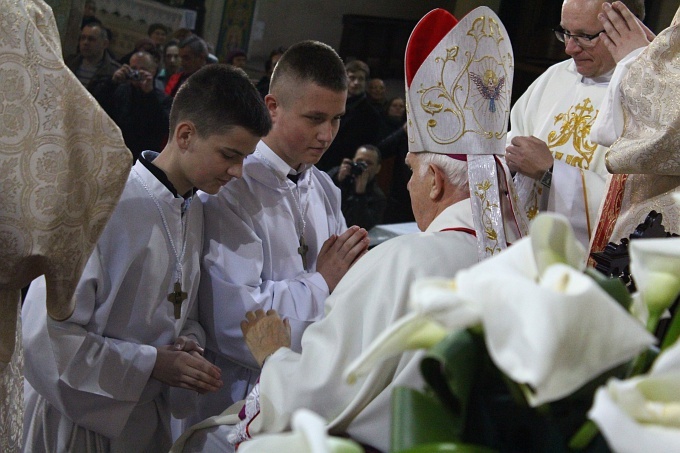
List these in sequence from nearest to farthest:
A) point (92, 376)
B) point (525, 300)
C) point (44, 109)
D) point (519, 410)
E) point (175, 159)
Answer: point (525, 300) < point (519, 410) < point (44, 109) < point (92, 376) < point (175, 159)

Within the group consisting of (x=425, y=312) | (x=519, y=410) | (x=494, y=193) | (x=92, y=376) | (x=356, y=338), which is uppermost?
(x=425, y=312)

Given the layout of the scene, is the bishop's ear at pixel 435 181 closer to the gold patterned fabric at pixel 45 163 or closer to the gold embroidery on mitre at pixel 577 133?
the gold patterned fabric at pixel 45 163

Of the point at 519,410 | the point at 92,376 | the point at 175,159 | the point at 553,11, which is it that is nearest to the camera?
the point at 519,410

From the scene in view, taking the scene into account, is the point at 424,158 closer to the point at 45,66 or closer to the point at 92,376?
the point at 45,66

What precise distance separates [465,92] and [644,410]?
72.7 inches

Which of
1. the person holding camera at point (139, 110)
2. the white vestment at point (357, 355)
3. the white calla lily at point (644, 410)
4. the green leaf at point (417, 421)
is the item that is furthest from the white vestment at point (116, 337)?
the person holding camera at point (139, 110)

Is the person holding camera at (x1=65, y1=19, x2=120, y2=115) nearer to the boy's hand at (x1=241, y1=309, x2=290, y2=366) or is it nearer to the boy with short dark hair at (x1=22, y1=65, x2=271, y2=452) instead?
the boy with short dark hair at (x1=22, y1=65, x2=271, y2=452)

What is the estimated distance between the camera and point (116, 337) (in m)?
2.80

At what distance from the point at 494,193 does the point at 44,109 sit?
1136 mm

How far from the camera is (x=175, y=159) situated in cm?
295

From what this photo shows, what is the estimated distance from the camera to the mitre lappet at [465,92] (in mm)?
2410

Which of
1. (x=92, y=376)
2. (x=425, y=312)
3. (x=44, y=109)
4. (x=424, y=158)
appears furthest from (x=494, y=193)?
(x=425, y=312)

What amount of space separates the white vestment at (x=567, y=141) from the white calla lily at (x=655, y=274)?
2453mm

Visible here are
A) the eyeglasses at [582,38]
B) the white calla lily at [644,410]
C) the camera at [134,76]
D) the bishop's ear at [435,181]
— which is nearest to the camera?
the white calla lily at [644,410]
